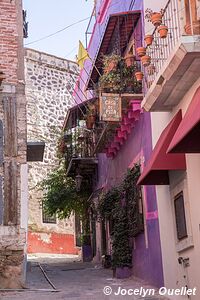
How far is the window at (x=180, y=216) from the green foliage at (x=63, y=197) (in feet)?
42.7

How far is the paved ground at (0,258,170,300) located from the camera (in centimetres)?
1009

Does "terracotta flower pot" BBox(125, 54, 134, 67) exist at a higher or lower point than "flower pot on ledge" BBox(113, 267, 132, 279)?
higher

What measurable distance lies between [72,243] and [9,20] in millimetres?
15414

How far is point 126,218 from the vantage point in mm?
13602

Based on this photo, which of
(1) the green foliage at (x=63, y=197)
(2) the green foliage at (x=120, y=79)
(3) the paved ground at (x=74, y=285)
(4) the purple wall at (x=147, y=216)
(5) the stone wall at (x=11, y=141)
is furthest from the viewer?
(1) the green foliage at (x=63, y=197)

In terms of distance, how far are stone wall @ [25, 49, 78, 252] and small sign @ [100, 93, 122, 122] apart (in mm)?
13125

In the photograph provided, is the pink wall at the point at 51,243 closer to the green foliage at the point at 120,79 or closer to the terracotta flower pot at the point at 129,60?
the green foliage at the point at 120,79

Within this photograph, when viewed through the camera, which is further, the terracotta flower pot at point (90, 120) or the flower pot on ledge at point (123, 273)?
the terracotta flower pot at point (90, 120)

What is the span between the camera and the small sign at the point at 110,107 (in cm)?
1299

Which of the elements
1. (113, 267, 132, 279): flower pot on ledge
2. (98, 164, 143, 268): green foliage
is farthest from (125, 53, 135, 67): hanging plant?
(113, 267, 132, 279): flower pot on ledge

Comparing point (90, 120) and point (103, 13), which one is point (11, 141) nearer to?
point (90, 120)

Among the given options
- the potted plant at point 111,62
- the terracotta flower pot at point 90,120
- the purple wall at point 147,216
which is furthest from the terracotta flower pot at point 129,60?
the terracotta flower pot at point 90,120

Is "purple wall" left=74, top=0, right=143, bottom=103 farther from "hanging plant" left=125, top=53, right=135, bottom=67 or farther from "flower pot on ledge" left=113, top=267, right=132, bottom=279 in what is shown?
"flower pot on ledge" left=113, top=267, right=132, bottom=279

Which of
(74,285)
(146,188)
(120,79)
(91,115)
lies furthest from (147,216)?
(91,115)
